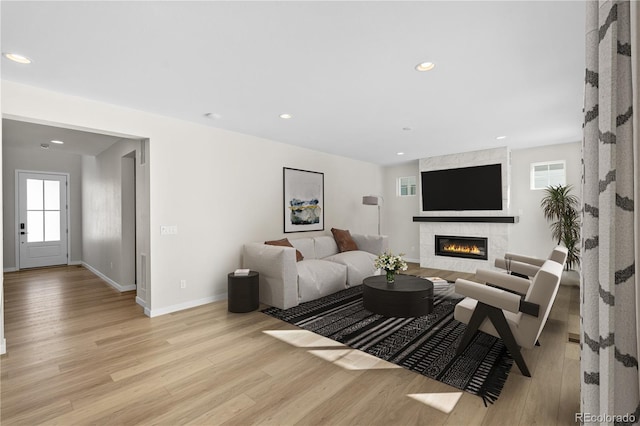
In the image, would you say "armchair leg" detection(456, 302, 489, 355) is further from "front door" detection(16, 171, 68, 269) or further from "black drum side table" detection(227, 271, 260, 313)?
"front door" detection(16, 171, 68, 269)

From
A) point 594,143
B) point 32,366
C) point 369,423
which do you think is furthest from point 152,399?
point 594,143

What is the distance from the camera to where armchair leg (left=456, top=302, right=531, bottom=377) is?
2396 millimetres

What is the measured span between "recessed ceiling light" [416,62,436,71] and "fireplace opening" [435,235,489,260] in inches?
187

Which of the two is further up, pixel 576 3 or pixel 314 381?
pixel 576 3

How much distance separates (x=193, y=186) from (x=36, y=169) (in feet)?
19.5

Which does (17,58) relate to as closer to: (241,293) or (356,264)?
(241,293)

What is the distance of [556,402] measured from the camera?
2070 millimetres

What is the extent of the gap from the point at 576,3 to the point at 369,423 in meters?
2.97

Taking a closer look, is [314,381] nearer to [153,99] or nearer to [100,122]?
[153,99]

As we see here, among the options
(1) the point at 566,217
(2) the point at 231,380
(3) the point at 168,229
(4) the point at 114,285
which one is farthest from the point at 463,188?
(4) the point at 114,285

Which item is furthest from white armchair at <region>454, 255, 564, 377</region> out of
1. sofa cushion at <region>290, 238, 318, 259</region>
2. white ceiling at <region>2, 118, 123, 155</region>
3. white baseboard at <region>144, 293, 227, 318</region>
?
white ceiling at <region>2, 118, 123, 155</region>

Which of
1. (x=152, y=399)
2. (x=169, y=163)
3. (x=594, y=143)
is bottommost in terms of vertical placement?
(x=152, y=399)

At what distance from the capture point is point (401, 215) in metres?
8.02

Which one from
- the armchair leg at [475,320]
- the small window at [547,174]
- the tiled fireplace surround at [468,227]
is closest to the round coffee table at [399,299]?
the armchair leg at [475,320]
